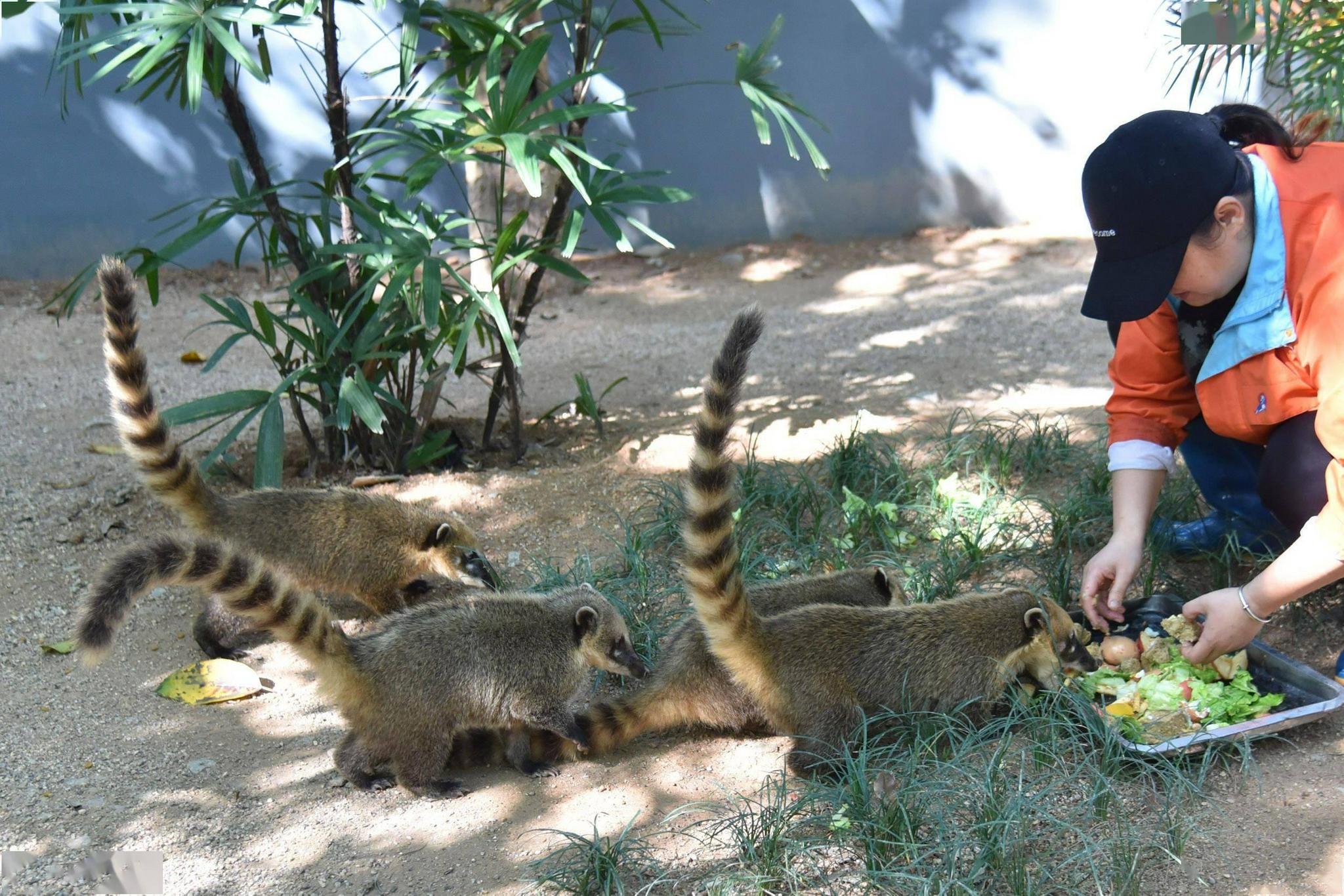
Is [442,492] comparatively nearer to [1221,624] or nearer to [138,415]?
[138,415]

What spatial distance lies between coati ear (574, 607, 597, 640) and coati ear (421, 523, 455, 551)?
97cm

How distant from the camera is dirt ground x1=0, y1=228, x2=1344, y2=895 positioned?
111 inches

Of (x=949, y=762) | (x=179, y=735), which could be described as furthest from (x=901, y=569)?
(x=179, y=735)

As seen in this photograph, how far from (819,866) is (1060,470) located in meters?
2.48

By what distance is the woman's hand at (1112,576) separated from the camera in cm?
320

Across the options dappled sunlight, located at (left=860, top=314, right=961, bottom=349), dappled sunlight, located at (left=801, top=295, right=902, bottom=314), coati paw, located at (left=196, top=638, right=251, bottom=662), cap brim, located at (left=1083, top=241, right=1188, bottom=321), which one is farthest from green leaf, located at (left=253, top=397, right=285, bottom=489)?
dappled sunlight, located at (left=801, top=295, right=902, bottom=314)

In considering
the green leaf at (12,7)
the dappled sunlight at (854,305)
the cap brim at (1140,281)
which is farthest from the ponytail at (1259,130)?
the dappled sunlight at (854,305)

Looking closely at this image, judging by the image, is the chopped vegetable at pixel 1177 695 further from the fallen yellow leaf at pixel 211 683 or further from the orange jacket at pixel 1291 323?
the fallen yellow leaf at pixel 211 683

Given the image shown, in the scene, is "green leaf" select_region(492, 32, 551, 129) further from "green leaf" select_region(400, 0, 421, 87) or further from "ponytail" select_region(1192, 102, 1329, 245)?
"ponytail" select_region(1192, 102, 1329, 245)

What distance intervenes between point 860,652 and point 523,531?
1.89m

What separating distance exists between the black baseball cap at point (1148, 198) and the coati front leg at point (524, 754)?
1977 millimetres

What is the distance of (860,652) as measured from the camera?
→ 3141 millimetres

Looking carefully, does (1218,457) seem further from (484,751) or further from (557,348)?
(557,348)

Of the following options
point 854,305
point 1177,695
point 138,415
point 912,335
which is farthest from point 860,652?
point 854,305
